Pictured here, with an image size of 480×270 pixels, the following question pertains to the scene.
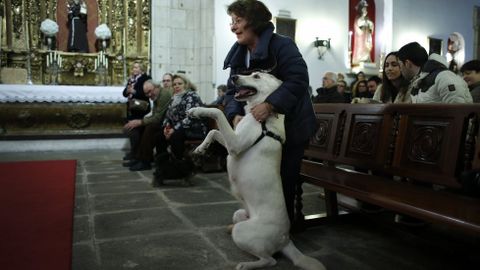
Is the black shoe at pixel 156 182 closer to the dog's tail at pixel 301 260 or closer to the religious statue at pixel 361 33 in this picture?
the dog's tail at pixel 301 260

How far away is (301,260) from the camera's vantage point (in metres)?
2.19

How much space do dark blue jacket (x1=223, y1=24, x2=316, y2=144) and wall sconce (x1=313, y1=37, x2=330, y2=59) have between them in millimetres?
8899

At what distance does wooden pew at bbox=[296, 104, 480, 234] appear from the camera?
6.70ft

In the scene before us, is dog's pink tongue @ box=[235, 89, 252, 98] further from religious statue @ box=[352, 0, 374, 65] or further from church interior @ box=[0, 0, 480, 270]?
religious statue @ box=[352, 0, 374, 65]

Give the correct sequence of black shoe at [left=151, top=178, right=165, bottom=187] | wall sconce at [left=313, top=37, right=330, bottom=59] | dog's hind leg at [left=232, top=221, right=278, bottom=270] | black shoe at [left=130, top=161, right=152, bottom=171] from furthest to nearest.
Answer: wall sconce at [left=313, top=37, right=330, bottom=59] → black shoe at [left=130, top=161, right=152, bottom=171] → black shoe at [left=151, top=178, right=165, bottom=187] → dog's hind leg at [left=232, top=221, right=278, bottom=270]

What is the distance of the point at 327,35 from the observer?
11.3 metres

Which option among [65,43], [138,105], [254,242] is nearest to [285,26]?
[65,43]

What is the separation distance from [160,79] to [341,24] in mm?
5523

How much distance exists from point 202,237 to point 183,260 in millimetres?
415

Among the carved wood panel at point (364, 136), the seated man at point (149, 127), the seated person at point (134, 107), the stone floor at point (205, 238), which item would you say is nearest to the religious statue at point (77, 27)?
the seated person at point (134, 107)

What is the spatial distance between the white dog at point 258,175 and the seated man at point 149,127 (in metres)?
3.57

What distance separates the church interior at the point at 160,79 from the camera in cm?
262

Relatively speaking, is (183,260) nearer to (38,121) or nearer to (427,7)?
(38,121)

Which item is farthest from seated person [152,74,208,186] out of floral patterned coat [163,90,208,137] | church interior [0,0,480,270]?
church interior [0,0,480,270]
